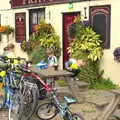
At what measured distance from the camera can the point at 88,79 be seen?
41.5ft

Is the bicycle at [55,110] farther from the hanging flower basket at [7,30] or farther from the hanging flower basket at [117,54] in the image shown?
the hanging flower basket at [7,30]

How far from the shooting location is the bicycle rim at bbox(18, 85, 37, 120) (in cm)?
779

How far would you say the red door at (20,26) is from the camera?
16.8 metres

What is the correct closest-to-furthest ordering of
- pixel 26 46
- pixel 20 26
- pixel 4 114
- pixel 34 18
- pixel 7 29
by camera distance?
1. pixel 4 114
2. pixel 26 46
3. pixel 34 18
4. pixel 20 26
5. pixel 7 29

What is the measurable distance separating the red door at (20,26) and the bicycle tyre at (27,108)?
890 cm

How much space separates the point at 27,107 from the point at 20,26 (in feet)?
30.7

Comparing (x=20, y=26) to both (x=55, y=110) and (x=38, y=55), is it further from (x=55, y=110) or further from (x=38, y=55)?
(x=55, y=110)

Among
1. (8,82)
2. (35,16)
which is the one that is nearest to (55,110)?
(8,82)

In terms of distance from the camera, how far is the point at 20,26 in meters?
17.0

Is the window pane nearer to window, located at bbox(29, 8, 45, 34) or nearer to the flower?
window, located at bbox(29, 8, 45, 34)

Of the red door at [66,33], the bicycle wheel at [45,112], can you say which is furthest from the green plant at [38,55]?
the bicycle wheel at [45,112]

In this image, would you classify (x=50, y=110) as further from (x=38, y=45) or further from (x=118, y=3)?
(x=38, y=45)

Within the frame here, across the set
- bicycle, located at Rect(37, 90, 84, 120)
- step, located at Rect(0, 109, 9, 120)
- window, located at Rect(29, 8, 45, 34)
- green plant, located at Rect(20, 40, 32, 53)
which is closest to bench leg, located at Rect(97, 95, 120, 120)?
bicycle, located at Rect(37, 90, 84, 120)

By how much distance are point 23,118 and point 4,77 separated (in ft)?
3.90
